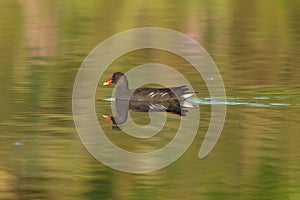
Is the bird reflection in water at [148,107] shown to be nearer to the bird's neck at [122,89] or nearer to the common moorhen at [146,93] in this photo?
the common moorhen at [146,93]

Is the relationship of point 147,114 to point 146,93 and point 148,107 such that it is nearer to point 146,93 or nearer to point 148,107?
point 148,107

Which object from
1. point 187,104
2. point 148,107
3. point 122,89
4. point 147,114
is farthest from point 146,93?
point 147,114

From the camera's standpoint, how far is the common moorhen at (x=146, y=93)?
13.2 metres

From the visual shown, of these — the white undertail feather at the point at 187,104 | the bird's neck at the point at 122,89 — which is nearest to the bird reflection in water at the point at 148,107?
the white undertail feather at the point at 187,104

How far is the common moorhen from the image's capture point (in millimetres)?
13211

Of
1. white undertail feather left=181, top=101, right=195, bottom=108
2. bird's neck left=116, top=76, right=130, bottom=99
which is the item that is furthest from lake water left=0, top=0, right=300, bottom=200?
bird's neck left=116, top=76, right=130, bottom=99

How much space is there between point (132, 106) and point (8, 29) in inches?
351

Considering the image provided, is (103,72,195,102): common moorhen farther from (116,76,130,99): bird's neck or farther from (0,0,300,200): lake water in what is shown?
(0,0,300,200): lake water

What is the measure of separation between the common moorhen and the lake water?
0.71 feet

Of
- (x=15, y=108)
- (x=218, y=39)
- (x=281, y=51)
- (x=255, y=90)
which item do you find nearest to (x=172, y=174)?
(x=15, y=108)

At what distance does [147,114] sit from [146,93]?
1.13 metres

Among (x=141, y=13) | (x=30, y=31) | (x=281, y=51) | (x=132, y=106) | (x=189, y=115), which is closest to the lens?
(x=189, y=115)

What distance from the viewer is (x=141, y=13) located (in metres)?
25.0

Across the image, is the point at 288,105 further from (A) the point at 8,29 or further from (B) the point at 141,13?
(B) the point at 141,13
